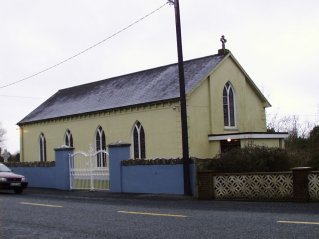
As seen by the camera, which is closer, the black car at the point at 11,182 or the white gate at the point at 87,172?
the black car at the point at 11,182

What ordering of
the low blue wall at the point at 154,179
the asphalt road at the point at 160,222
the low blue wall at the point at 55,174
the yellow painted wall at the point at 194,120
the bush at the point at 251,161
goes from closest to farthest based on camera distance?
the asphalt road at the point at 160,222
the bush at the point at 251,161
the low blue wall at the point at 154,179
the low blue wall at the point at 55,174
the yellow painted wall at the point at 194,120

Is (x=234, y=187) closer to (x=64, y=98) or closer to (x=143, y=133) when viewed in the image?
(x=143, y=133)

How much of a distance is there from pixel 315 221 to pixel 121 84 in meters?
26.4

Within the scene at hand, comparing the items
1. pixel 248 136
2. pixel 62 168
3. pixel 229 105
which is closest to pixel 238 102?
pixel 229 105

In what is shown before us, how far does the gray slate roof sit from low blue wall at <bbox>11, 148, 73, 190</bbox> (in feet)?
19.8

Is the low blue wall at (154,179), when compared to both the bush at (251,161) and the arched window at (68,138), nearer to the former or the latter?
the bush at (251,161)

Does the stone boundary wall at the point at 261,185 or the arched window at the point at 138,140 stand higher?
the arched window at the point at 138,140

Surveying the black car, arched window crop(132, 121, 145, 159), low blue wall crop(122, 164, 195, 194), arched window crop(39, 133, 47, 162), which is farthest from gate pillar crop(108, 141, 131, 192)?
arched window crop(39, 133, 47, 162)

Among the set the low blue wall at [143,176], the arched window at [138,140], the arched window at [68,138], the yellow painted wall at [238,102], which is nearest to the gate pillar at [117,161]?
the low blue wall at [143,176]

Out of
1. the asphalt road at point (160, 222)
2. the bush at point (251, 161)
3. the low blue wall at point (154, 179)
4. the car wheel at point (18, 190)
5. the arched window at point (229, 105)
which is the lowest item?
the asphalt road at point (160, 222)

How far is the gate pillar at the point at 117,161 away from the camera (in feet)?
76.7

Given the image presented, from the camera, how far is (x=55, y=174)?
27484 mm

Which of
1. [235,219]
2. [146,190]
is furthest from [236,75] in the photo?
[235,219]

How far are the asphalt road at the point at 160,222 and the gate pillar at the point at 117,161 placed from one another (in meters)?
7.71
